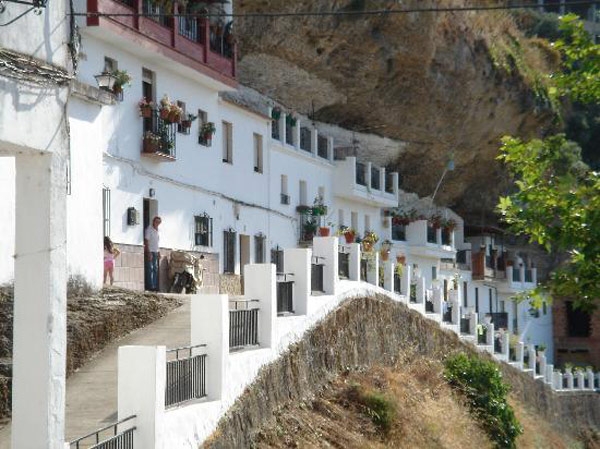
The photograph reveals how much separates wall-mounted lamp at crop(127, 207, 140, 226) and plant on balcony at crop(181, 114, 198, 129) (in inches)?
131

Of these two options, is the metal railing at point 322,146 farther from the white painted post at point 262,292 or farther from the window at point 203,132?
the white painted post at point 262,292

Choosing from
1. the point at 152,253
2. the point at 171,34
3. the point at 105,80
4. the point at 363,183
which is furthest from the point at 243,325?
the point at 363,183

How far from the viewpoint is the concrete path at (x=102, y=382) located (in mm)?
13539

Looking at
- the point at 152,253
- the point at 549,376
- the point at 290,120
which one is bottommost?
the point at 549,376

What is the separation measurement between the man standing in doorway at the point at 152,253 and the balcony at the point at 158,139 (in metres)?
1.46

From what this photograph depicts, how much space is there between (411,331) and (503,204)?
39.2ft

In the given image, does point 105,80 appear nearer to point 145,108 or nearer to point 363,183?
point 145,108

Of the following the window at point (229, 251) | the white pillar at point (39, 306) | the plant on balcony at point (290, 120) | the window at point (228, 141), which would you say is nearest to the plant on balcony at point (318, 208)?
the plant on balcony at point (290, 120)

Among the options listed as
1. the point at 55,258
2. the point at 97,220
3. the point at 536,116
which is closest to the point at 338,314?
the point at 97,220

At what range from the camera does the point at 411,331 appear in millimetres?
27328

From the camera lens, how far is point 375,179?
43.2 metres

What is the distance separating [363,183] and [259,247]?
8.80 m

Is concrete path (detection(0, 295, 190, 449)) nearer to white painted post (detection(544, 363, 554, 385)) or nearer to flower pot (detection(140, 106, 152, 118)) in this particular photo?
flower pot (detection(140, 106, 152, 118))

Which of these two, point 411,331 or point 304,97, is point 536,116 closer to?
point 304,97
